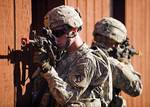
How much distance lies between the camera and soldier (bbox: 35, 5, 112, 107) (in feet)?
16.7

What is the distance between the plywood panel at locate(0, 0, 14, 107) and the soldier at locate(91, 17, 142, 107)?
100 cm

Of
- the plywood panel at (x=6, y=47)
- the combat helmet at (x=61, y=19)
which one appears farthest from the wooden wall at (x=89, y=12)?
the combat helmet at (x=61, y=19)

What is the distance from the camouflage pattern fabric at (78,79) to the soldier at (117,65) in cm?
84

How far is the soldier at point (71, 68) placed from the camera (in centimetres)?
509

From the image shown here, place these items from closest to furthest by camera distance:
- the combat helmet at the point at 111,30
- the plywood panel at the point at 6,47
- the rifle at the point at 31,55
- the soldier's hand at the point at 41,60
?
the soldier's hand at the point at 41,60, the rifle at the point at 31,55, the combat helmet at the point at 111,30, the plywood panel at the point at 6,47

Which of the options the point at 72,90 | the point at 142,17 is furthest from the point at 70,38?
the point at 142,17

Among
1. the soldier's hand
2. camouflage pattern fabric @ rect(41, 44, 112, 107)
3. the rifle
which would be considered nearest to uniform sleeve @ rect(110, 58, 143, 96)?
camouflage pattern fabric @ rect(41, 44, 112, 107)

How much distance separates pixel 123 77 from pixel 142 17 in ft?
12.2

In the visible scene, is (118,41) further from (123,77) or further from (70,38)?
(70,38)

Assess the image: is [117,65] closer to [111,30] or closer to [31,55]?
[111,30]

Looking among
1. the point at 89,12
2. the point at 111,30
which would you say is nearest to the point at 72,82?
the point at 111,30

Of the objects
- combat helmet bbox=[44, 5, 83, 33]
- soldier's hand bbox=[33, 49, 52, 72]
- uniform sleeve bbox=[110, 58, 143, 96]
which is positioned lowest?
uniform sleeve bbox=[110, 58, 143, 96]

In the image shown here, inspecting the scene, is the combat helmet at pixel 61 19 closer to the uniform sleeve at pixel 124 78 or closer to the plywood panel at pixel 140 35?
the uniform sleeve at pixel 124 78

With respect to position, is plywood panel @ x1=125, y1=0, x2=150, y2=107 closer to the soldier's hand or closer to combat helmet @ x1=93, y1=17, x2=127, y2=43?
combat helmet @ x1=93, y1=17, x2=127, y2=43
